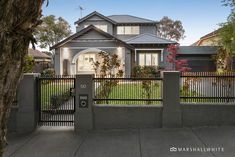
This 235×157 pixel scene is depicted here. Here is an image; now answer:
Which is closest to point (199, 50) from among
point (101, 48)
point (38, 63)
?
point (101, 48)

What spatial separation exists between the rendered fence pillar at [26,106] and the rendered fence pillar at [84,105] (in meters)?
1.29

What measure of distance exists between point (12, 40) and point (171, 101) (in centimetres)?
667

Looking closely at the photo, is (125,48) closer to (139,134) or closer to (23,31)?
(139,134)

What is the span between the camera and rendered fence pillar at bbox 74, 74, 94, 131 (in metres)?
8.30

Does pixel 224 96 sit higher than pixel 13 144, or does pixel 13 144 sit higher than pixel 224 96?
pixel 224 96

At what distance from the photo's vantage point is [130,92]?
8.66m

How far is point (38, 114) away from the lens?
873cm

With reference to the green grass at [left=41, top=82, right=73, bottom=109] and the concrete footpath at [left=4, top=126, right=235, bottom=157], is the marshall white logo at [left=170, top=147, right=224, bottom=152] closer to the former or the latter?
the concrete footpath at [left=4, top=126, right=235, bottom=157]

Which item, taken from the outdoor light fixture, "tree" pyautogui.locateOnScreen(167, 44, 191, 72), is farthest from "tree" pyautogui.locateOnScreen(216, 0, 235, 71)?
the outdoor light fixture

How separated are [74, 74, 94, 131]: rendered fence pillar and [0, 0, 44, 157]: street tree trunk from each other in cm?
607

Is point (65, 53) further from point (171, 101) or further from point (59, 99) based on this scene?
point (171, 101)

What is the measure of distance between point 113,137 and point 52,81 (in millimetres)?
2564

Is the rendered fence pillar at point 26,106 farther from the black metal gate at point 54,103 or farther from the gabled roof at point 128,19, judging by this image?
the gabled roof at point 128,19

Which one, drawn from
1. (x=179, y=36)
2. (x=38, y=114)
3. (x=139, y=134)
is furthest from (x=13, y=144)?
(x=179, y=36)
